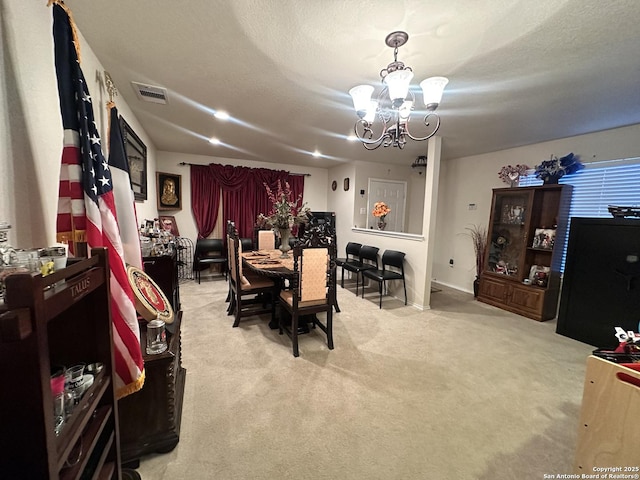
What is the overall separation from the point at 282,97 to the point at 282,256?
1961 mm

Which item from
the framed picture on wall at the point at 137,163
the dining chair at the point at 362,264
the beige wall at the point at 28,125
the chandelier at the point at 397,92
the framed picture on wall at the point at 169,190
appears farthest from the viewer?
the framed picture on wall at the point at 169,190

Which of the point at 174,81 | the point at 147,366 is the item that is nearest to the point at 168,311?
the point at 147,366

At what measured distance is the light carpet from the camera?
4.69ft

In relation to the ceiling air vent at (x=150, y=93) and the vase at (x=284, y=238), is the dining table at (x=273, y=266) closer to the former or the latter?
the vase at (x=284, y=238)

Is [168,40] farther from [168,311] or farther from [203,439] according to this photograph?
[203,439]

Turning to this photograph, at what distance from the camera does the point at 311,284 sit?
8.43 ft

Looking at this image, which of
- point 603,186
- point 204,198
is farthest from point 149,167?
point 603,186

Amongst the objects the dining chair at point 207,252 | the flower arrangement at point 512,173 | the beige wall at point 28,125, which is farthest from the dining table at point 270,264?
the flower arrangement at point 512,173

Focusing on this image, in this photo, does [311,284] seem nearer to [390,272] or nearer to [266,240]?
[390,272]

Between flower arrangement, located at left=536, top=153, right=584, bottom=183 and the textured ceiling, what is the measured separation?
0.39 meters

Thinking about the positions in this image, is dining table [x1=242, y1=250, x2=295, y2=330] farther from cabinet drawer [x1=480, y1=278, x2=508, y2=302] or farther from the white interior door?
cabinet drawer [x1=480, y1=278, x2=508, y2=302]

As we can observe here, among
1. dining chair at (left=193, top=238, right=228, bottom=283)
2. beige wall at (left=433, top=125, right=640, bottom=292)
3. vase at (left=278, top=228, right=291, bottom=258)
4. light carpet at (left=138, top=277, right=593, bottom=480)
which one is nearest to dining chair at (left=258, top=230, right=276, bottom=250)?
vase at (left=278, top=228, right=291, bottom=258)

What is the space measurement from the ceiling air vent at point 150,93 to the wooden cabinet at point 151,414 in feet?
7.64

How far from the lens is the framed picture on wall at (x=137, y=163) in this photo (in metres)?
2.79
